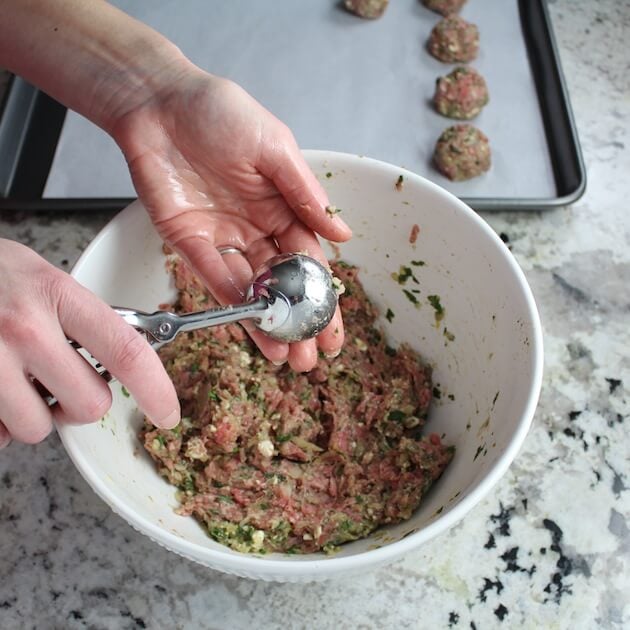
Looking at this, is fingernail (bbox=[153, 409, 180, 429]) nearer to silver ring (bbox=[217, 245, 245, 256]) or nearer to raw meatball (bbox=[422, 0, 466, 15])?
silver ring (bbox=[217, 245, 245, 256])

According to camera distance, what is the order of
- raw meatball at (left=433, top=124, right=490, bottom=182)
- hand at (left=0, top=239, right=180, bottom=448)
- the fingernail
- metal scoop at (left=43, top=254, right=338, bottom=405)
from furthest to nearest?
1. raw meatball at (left=433, top=124, right=490, bottom=182)
2. metal scoop at (left=43, top=254, right=338, bottom=405)
3. the fingernail
4. hand at (left=0, top=239, right=180, bottom=448)

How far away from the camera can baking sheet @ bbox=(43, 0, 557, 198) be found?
2096mm

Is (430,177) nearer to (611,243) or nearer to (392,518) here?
(611,243)

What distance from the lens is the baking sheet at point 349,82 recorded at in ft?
6.88

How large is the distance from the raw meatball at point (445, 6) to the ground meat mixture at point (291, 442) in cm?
134

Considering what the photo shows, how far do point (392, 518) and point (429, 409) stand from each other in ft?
0.96

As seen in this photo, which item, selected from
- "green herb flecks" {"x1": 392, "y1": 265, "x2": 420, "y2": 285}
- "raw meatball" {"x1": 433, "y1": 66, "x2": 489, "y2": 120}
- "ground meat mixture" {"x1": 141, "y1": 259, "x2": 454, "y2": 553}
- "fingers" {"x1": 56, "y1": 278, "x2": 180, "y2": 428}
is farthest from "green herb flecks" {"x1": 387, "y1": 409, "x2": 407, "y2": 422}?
"raw meatball" {"x1": 433, "y1": 66, "x2": 489, "y2": 120}

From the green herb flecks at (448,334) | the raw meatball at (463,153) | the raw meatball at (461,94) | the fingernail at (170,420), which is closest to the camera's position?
the fingernail at (170,420)

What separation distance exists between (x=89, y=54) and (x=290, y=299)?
65 cm

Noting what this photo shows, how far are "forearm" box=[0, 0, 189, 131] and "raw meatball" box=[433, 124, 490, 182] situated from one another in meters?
0.84

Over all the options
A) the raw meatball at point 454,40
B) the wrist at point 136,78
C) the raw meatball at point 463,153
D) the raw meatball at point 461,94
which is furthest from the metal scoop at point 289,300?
the raw meatball at point 454,40

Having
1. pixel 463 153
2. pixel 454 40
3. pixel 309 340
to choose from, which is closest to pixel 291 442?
pixel 309 340

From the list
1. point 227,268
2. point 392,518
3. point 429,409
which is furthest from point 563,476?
point 227,268

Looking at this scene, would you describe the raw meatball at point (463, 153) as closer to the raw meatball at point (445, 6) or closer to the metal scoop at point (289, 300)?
the raw meatball at point (445, 6)
